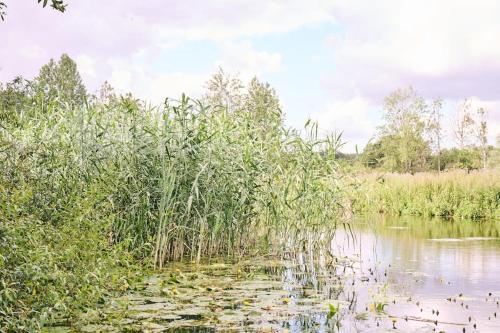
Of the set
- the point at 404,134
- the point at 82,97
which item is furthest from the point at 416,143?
the point at 82,97

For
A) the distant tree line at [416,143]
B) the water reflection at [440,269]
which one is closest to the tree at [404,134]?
the distant tree line at [416,143]

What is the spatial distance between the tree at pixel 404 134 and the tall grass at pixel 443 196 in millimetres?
18965

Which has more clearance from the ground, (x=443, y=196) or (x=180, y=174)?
(x=443, y=196)

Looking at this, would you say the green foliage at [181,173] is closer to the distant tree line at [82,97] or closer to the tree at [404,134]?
the distant tree line at [82,97]

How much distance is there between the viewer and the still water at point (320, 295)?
206 inches

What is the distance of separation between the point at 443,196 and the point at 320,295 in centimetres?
1421

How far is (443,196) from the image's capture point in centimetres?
1953

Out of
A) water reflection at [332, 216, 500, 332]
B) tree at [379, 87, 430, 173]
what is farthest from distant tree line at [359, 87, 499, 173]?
water reflection at [332, 216, 500, 332]

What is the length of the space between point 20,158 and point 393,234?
899 centimetres

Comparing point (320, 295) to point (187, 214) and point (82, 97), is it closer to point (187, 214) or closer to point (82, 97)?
point (187, 214)

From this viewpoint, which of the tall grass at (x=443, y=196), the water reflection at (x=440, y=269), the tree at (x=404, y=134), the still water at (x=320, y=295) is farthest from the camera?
the tree at (x=404, y=134)

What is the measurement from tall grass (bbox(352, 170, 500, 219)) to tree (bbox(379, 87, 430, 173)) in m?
19.0

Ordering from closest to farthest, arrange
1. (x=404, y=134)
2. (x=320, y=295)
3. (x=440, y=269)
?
(x=320, y=295) < (x=440, y=269) < (x=404, y=134)

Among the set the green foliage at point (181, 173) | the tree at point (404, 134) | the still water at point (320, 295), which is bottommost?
the still water at point (320, 295)
